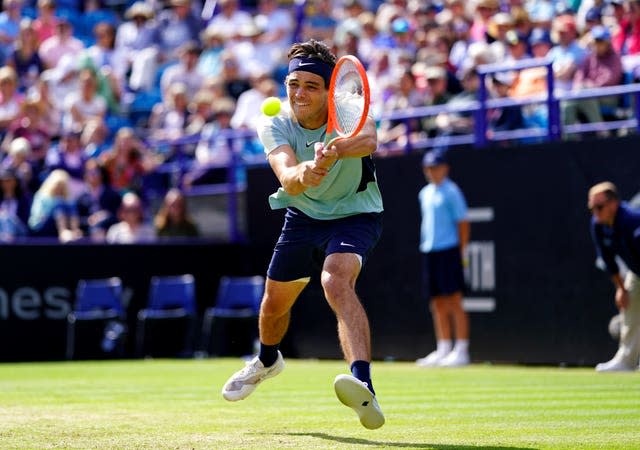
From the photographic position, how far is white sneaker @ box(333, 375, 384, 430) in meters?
6.55

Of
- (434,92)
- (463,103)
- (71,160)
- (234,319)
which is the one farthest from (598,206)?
(71,160)

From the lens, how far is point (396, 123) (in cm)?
1716

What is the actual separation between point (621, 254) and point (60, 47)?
39.6 ft

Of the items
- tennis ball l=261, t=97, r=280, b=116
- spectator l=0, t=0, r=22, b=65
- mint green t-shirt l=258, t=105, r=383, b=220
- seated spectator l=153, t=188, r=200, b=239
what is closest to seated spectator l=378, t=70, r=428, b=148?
seated spectator l=153, t=188, r=200, b=239

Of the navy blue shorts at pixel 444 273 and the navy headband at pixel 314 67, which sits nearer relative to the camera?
the navy headband at pixel 314 67

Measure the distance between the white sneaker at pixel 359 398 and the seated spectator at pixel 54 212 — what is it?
11294mm

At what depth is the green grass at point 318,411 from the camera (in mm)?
6816

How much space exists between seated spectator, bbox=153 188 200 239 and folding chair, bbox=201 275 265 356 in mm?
883

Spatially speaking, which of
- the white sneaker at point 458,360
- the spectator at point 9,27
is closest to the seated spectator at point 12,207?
the spectator at point 9,27

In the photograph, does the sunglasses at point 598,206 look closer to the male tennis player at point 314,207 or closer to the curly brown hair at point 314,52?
the male tennis player at point 314,207

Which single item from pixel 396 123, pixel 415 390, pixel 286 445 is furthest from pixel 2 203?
pixel 286 445

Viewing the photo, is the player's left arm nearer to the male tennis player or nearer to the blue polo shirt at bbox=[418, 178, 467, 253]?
the male tennis player

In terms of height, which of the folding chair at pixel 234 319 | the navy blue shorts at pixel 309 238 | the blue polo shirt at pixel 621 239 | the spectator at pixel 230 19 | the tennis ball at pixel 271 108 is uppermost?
the spectator at pixel 230 19

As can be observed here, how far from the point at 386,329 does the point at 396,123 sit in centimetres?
274
